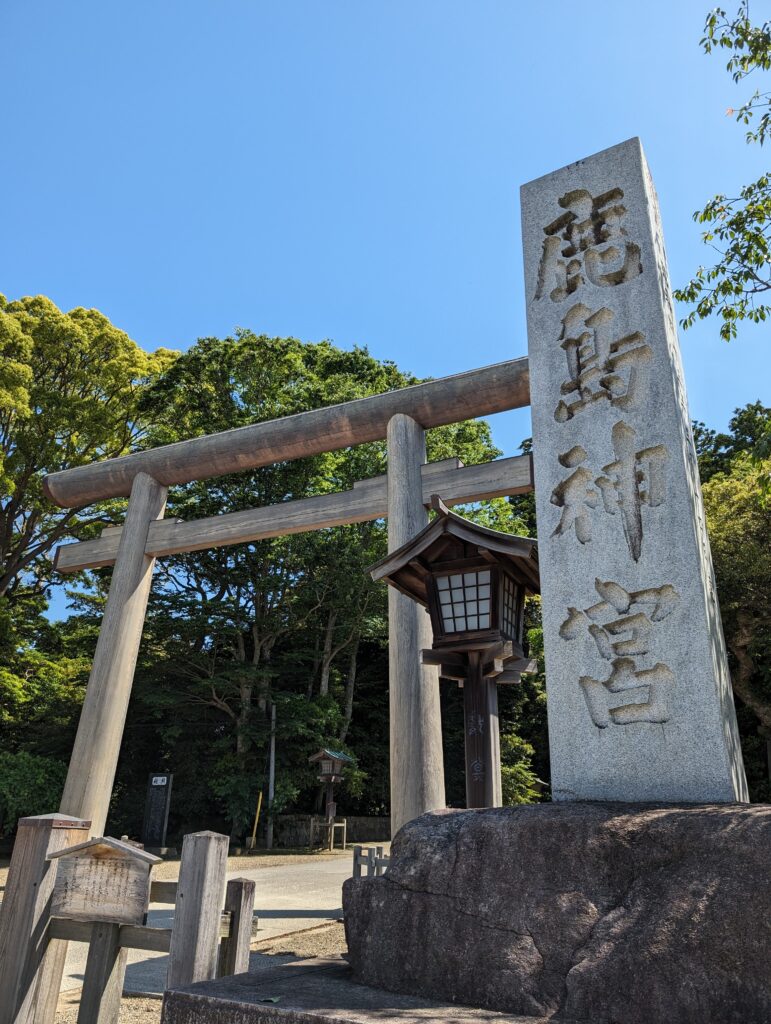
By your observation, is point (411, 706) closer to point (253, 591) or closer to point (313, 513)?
point (313, 513)

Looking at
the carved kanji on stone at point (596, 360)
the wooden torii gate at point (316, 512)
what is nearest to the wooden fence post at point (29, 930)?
the carved kanji on stone at point (596, 360)

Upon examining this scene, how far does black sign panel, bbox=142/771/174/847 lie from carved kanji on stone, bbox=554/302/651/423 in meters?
12.0

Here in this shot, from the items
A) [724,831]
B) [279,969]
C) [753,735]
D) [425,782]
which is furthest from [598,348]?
[753,735]

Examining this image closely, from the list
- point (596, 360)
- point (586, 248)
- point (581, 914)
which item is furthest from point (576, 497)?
point (581, 914)

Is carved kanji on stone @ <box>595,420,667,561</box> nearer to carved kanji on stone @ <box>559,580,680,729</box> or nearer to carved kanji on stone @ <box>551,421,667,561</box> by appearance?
carved kanji on stone @ <box>551,421,667,561</box>

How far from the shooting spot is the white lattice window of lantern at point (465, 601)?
498 centimetres

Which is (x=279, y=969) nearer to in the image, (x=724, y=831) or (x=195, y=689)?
(x=724, y=831)

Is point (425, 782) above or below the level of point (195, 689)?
below

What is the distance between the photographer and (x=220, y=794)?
14.9 m

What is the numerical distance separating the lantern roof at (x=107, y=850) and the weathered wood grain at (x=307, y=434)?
5.47 meters

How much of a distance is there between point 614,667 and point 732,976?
130 cm

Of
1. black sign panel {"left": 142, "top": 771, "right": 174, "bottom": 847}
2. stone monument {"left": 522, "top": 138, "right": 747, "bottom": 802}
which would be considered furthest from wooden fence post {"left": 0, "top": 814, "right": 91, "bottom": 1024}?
black sign panel {"left": 142, "top": 771, "right": 174, "bottom": 847}

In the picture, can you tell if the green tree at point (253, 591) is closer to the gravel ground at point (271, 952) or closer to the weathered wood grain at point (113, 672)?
the weathered wood grain at point (113, 672)

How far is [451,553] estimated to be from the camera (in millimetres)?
5203
